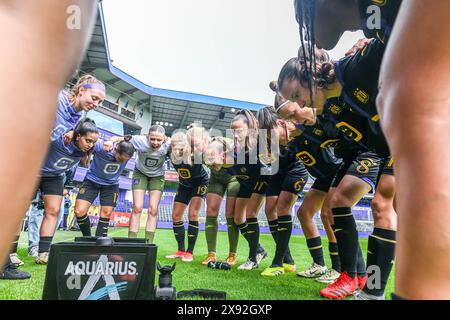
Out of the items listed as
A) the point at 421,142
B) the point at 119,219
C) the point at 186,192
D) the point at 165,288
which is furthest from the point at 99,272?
the point at 119,219

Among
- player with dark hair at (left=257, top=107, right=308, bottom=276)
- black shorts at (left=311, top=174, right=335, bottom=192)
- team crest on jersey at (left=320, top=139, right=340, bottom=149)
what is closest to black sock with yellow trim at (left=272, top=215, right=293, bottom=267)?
player with dark hair at (left=257, top=107, right=308, bottom=276)

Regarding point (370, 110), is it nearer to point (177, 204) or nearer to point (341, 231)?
point (341, 231)

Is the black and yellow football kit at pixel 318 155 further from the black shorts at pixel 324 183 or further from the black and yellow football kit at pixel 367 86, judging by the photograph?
the black and yellow football kit at pixel 367 86

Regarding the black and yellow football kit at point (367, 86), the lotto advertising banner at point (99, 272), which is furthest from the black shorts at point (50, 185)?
the black and yellow football kit at point (367, 86)

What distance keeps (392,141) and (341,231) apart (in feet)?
5.51

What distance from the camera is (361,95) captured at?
1645 millimetres

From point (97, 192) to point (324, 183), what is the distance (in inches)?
108

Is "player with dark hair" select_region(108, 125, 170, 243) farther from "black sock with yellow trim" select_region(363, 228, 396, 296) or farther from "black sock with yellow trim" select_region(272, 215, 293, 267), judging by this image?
"black sock with yellow trim" select_region(363, 228, 396, 296)

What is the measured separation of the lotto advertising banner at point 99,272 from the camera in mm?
1126

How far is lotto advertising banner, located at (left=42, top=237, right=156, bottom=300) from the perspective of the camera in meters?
1.13

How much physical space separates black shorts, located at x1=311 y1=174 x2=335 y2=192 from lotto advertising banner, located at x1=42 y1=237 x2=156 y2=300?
6.38 ft

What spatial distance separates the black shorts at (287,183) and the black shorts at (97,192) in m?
1.99

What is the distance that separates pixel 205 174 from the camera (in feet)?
13.8
